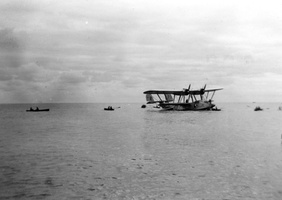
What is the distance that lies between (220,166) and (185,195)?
20.6ft

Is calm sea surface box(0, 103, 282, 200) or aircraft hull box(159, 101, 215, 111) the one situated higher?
aircraft hull box(159, 101, 215, 111)

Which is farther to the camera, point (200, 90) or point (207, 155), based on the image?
point (200, 90)

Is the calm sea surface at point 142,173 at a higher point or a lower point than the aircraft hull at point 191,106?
lower

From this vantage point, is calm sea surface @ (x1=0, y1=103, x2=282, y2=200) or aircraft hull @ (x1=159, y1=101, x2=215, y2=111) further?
aircraft hull @ (x1=159, y1=101, x2=215, y2=111)

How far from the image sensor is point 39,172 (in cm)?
1628

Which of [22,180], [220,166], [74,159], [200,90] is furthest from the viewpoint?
[200,90]

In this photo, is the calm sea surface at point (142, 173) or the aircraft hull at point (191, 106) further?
the aircraft hull at point (191, 106)

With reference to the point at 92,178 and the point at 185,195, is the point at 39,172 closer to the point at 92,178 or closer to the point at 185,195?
the point at 92,178

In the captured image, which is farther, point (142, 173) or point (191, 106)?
point (191, 106)

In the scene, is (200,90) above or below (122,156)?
above

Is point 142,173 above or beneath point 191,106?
beneath

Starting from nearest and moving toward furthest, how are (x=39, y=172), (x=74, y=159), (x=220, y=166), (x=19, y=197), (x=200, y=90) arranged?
(x=19, y=197)
(x=39, y=172)
(x=220, y=166)
(x=74, y=159)
(x=200, y=90)

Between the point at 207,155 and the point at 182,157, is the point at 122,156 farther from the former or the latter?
the point at 207,155

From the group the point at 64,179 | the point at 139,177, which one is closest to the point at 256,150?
the point at 139,177
